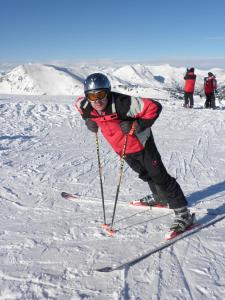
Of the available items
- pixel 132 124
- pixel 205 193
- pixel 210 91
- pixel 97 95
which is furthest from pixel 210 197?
pixel 210 91

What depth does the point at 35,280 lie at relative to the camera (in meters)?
3.38

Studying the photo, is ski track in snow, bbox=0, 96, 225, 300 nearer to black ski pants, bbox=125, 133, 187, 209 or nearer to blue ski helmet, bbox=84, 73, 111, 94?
black ski pants, bbox=125, 133, 187, 209

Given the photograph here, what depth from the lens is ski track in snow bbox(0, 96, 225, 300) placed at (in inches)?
129

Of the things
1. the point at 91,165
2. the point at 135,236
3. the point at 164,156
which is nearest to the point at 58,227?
the point at 135,236

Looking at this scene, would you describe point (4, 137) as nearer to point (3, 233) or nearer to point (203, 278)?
point (3, 233)

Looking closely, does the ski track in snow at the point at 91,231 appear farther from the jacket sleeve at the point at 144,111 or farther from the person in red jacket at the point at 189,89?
the person in red jacket at the point at 189,89

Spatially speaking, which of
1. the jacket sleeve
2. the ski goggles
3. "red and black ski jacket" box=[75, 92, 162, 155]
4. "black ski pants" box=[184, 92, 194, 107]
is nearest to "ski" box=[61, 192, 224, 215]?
"red and black ski jacket" box=[75, 92, 162, 155]

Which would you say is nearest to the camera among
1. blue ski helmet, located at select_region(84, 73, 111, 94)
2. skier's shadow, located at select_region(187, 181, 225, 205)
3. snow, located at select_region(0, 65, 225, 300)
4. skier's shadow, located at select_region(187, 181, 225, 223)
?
snow, located at select_region(0, 65, 225, 300)

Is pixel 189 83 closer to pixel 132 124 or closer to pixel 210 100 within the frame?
pixel 210 100

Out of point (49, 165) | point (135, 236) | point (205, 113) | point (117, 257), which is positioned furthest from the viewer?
point (205, 113)

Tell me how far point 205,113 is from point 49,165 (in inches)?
362

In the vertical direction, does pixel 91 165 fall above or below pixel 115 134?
below

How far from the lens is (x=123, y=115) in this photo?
4.11 m

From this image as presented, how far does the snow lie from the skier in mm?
508
